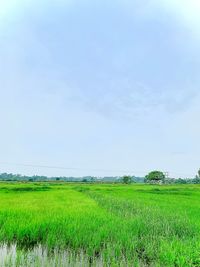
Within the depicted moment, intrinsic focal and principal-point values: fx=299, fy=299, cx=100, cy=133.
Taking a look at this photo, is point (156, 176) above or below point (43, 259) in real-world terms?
above

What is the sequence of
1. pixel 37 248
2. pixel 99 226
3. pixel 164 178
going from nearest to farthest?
pixel 37 248, pixel 99 226, pixel 164 178

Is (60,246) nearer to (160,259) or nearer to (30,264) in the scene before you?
(30,264)

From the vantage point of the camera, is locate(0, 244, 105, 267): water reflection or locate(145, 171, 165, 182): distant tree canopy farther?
locate(145, 171, 165, 182): distant tree canopy

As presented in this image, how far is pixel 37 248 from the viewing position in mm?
5051

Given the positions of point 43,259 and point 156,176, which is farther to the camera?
point 156,176

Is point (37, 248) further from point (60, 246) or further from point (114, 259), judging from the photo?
point (114, 259)

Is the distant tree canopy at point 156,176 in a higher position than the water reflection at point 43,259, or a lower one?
higher

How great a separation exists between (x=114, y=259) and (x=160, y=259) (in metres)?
0.71

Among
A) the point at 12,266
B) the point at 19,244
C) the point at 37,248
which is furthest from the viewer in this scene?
the point at 19,244

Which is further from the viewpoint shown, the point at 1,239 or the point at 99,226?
the point at 99,226

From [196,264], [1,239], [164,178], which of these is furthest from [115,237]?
[164,178]

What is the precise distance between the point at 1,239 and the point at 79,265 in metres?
2.14

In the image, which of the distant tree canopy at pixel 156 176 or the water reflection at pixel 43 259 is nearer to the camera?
the water reflection at pixel 43 259

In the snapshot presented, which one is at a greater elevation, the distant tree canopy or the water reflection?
the distant tree canopy
